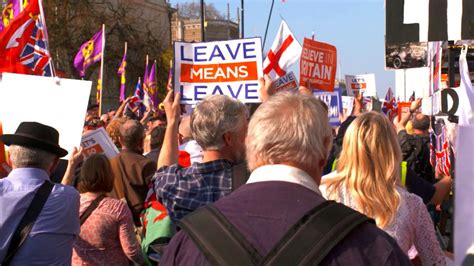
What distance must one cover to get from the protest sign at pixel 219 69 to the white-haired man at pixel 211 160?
303cm

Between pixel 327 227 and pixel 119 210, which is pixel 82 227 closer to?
pixel 119 210

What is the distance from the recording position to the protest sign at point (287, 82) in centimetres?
930

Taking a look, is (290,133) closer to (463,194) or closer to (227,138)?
(463,194)

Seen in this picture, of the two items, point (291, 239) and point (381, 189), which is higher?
point (291, 239)

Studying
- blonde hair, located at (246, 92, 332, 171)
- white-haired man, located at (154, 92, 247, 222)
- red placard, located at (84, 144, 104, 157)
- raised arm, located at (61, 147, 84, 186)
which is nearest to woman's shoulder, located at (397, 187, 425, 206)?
white-haired man, located at (154, 92, 247, 222)

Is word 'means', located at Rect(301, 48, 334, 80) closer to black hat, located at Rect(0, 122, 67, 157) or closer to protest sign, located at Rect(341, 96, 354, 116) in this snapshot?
protest sign, located at Rect(341, 96, 354, 116)

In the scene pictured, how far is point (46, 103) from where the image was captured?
4.86 metres

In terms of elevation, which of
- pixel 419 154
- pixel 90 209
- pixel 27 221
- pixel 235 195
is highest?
pixel 235 195

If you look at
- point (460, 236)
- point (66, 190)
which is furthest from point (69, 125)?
point (460, 236)

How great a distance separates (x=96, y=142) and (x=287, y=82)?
4256 mm

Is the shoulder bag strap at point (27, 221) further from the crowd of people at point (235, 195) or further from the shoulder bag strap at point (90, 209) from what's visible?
the shoulder bag strap at point (90, 209)

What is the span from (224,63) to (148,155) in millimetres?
1155

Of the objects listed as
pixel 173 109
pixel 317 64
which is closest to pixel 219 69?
pixel 173 109

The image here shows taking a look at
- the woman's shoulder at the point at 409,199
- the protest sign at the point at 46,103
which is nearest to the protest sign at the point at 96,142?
the protest sign at the point at 46,103
